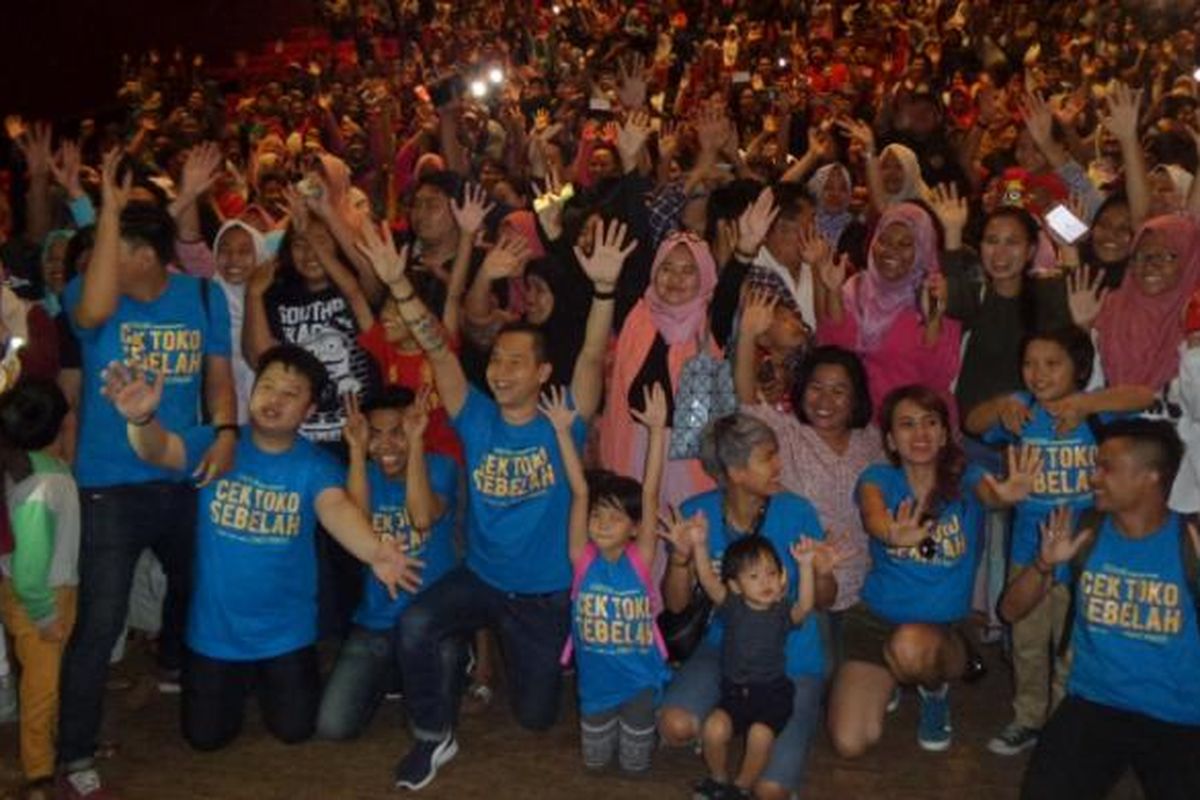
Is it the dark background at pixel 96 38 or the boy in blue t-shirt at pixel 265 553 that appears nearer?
the boy in blue t-shirt at pixel 265 553

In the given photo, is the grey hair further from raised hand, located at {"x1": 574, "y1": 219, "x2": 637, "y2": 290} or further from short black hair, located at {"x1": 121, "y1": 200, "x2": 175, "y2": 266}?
short black hair, located at {"x1": 121, "y1": 200, "x2": 175, "y2": 266}

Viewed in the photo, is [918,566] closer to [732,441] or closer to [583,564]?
[732,441]

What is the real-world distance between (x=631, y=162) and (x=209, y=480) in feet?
8.21

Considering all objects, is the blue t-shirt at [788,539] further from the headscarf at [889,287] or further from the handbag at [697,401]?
the headscarf at [889,287]

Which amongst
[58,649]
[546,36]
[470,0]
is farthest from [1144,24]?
[58,649]

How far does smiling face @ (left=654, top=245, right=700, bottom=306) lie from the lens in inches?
219

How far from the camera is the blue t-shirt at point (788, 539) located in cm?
497

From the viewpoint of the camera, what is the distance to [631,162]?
6559mm

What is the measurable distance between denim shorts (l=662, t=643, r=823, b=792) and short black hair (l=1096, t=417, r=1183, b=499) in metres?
1.29

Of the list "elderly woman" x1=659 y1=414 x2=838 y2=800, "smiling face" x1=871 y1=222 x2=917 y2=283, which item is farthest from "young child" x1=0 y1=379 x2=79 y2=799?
"smiling face" x1=871 y1=222 x2=917 y2=283

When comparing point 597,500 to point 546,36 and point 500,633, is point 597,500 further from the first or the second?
point 546,36

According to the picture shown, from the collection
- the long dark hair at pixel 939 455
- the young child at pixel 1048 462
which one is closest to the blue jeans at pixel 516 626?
the long dark hair at pixel 939 455

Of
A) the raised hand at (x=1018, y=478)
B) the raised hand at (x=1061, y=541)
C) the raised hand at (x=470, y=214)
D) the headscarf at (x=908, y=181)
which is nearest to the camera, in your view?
the raised hand at (x=1061, y=541)

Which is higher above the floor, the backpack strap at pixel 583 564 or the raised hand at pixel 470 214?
the raised hand at pixel 470 214
